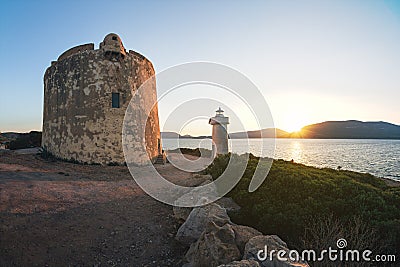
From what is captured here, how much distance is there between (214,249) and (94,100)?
12620 mm

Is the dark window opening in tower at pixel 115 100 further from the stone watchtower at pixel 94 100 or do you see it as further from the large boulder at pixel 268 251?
the large boulder at pixel 268 251

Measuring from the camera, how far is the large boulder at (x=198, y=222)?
5.32 m

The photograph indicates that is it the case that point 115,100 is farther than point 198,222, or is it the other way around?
point 115,100

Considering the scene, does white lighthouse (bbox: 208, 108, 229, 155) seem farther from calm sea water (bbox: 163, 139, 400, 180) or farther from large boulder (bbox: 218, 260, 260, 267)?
large boulder (bbox: 218, 260, 260, 267)

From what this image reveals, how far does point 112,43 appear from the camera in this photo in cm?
1443

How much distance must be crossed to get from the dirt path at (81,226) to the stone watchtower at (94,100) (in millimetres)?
5024

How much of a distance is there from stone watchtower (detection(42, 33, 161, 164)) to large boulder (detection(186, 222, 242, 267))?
36.5 feet

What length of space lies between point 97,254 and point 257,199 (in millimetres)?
4245

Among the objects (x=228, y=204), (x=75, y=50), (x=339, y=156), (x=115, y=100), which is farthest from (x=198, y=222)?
(x=339, y=156)

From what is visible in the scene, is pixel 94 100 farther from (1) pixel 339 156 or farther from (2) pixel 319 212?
(1) pixel 339 156

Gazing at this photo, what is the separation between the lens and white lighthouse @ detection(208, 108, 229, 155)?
667 inches

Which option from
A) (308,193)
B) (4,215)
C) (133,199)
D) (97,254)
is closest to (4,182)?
(4,215)

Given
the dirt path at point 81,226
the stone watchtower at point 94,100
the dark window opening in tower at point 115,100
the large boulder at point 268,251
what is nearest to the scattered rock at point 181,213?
the dirt path at point 81,226

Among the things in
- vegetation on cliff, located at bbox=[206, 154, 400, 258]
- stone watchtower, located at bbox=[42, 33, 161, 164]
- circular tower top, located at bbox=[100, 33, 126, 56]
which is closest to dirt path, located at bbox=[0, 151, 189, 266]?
vegetation on cliff, located at bbox=[206, 154, 400, 258]
